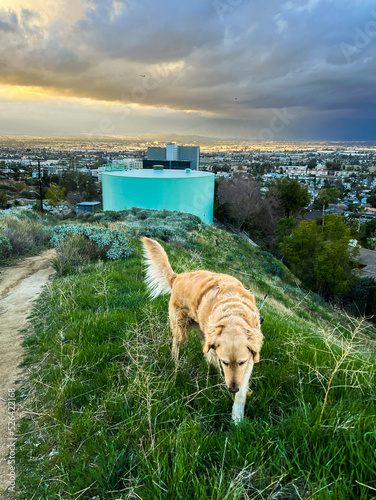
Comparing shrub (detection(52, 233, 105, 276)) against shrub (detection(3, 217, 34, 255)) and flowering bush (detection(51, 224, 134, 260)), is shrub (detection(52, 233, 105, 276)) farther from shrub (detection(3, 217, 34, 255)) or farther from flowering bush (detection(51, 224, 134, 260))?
shrub (detection(3, 217, 34, 255))

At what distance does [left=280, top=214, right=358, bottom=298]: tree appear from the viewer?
2638cm

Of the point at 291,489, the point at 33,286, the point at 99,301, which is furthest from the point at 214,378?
the point at 33,286

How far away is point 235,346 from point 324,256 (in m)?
27.3

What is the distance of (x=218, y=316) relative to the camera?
2576 mm

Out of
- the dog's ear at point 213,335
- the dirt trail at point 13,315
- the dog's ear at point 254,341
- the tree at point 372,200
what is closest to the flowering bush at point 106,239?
the dirt trail at point 13,315

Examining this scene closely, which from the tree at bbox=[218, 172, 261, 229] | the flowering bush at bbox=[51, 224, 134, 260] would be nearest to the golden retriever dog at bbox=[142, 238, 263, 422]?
the flowering bush at bbox=[51, 224, 134, 260]

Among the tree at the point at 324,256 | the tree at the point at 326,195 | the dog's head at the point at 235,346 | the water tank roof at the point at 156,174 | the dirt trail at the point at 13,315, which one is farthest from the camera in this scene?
the tree at the point at 326,195

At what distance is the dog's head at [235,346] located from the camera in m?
2.22

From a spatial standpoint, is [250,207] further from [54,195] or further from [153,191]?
[54,195]

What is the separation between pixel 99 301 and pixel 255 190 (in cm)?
4450

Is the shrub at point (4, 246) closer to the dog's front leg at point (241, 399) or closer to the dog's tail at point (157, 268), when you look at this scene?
the dog's tail at point (157, 268)

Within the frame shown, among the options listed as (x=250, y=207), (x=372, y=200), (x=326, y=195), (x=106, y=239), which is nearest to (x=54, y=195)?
(x=250, y=207)

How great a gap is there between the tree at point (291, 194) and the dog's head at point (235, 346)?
47.2 meters

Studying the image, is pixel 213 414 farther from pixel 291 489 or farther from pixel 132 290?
pixel 132 290
